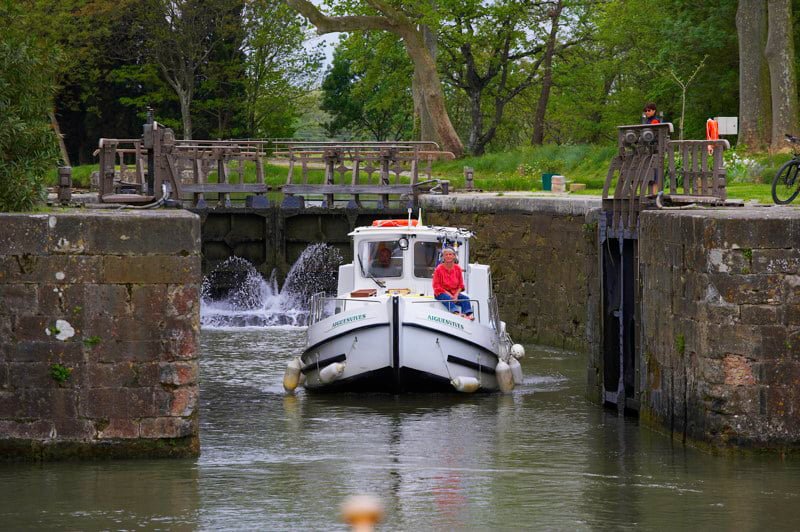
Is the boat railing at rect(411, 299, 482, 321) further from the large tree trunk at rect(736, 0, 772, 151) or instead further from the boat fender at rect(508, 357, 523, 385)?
the large tree trunk at rect(736, 0, 772, 151)

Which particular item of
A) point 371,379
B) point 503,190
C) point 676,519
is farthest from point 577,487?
point 503,190

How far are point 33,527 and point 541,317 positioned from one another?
14769 mm

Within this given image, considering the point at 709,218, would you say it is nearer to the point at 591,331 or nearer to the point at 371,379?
the point at 591,331

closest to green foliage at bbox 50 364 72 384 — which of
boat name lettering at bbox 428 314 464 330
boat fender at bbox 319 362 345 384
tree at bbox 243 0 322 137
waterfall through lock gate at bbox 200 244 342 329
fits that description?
boat fender at bbox 319 362 345 384

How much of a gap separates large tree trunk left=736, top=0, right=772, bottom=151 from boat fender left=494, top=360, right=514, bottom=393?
50.1 ft

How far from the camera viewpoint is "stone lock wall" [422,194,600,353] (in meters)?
23.3

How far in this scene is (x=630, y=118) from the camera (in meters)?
48.5

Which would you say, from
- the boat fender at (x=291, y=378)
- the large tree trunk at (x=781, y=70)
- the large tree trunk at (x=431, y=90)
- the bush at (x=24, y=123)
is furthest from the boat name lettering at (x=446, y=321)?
the large tree trunk at (x=431, y=90)

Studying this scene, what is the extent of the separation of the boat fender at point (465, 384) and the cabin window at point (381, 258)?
2.41 m

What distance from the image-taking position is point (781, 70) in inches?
1214

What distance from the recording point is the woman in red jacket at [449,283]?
18.4 meters

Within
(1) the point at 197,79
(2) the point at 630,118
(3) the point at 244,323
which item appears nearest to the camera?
(3) the point at 244,323

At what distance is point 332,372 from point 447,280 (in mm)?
1905

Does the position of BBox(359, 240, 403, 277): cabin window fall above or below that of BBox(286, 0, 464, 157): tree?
below
